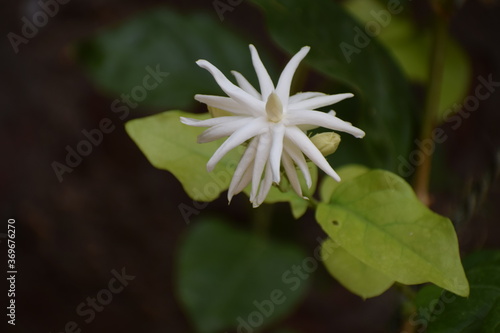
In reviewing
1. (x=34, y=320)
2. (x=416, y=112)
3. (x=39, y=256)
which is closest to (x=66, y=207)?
(x=39, y=256)

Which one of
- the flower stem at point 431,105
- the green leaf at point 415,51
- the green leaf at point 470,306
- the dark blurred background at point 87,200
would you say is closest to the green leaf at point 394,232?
the green leaf at point 470,306

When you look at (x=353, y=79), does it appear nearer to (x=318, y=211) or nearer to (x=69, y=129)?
(x=318, y=211)

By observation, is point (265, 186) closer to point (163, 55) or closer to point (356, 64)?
point (356, 64)

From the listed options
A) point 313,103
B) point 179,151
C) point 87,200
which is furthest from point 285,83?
point 87,200

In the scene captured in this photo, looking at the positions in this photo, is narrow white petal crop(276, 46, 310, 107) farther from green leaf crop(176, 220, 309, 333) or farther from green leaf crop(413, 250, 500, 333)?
green leaf crop(176, 220, 309, 333)

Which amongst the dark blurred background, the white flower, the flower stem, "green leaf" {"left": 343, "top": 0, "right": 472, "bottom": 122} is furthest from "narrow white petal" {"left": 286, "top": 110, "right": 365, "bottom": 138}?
the dark blurred background

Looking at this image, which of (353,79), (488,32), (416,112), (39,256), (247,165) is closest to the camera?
(247,165)
